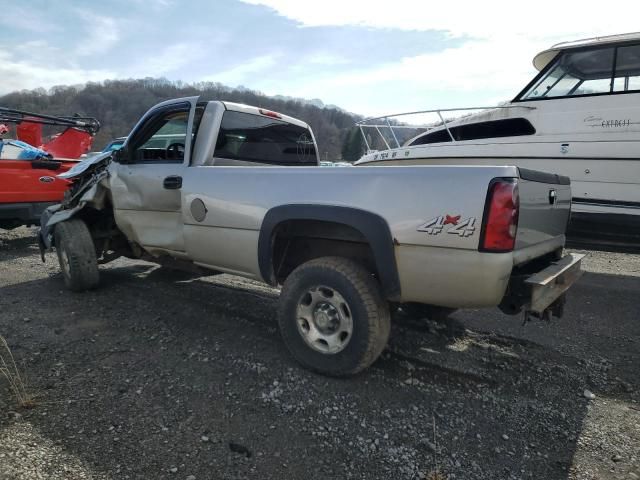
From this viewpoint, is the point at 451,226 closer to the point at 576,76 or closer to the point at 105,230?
the point at 105,230

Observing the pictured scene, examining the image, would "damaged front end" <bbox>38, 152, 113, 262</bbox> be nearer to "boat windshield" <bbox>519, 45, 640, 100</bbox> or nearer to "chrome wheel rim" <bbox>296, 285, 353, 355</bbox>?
"chrome wheel rim" <bbox>296, 285, 353, 355</bbox>

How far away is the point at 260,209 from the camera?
11.0ft

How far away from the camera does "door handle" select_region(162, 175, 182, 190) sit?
157 inches

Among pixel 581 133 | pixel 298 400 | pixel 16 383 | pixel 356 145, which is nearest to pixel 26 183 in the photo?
pixel 16 383

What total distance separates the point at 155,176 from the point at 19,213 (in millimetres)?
4516

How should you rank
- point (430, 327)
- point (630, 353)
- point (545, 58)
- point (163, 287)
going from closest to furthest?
point (630, 353)
point (430, 327)
point (163, 287)
point (545, 58)

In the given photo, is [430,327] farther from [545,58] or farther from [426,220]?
[545,58]

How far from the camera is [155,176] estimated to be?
14.0 feet

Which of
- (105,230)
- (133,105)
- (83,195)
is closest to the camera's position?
(83,195)

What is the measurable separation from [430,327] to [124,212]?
11.2 feet

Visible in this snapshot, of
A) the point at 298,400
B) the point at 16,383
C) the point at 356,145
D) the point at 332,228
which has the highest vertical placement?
the point at 356,145

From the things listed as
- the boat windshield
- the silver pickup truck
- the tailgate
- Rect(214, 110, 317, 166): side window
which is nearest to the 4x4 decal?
the silver pickup truck

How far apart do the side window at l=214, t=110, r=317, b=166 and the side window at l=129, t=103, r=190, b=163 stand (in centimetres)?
45

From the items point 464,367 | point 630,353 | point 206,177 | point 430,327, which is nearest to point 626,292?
point 630,353
